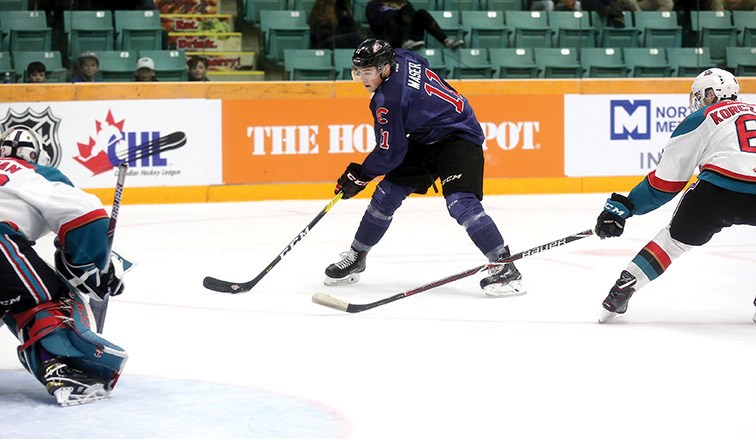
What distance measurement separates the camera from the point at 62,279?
10.2 feet

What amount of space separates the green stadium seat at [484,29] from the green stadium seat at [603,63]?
67 centimetres

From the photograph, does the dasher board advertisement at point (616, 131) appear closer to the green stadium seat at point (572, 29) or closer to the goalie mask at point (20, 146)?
the green stadium seat at point (572, 29)

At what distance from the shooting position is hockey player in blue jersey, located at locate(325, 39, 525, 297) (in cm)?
484

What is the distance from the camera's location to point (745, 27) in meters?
9.41

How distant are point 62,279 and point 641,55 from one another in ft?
23.8

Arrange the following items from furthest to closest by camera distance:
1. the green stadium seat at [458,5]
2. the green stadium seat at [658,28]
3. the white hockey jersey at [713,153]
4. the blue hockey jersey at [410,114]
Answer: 1. the green stadium seat at [658,28]
2. the green stadium seat at [458,5]
3. the blue hockey jersey at [410,114]
4. the white hockey jersey at [713,153]

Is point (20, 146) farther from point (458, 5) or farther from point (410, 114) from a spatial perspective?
point (458, 5)

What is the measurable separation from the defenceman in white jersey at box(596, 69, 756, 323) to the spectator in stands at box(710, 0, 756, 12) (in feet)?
18.6

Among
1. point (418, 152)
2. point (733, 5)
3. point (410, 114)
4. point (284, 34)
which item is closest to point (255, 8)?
point (284, 34)

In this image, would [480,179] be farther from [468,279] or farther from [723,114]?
[723,114]

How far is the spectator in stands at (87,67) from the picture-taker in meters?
8.18

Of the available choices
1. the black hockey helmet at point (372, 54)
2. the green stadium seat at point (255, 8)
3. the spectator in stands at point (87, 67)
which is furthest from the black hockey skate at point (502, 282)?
the green stadium seat at point (255, 8)

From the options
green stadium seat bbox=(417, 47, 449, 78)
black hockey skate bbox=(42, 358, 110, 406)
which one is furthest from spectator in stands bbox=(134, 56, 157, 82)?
black hockey skate bbox=(42, 358, 110, 406)

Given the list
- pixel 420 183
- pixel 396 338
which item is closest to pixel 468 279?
pixel 420 183
